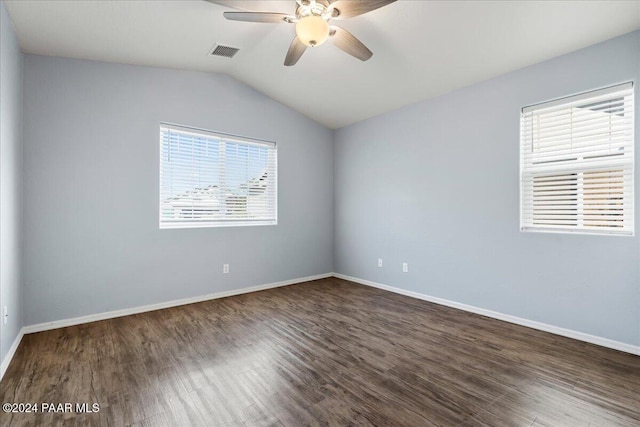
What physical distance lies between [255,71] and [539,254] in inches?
157

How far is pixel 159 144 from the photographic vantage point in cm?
372

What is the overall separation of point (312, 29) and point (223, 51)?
181cm

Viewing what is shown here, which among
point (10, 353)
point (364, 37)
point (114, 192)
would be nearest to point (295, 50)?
point (364, 37)

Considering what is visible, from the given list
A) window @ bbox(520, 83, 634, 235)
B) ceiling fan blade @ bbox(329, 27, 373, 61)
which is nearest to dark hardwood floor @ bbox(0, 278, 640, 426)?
window @ bbox(520, 83, 634, 235)

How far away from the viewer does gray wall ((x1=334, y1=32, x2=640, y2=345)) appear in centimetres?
268

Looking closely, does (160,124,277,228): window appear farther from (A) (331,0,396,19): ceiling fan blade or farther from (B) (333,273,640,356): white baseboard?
(A) (331,0,396,19): ceiling fan blade

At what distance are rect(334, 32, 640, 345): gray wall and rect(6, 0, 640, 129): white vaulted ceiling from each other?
0.90 ft

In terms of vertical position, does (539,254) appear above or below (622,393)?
above

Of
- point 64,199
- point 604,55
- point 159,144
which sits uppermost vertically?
point 604,55

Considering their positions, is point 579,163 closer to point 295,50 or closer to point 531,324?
point 531,324

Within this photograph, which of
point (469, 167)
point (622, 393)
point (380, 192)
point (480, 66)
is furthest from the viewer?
point (380, 192)

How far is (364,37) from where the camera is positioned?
2.98 meters

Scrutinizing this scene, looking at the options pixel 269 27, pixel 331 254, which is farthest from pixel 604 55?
pixel 331 254

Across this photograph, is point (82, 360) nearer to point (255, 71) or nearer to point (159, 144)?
point (159, 144)
